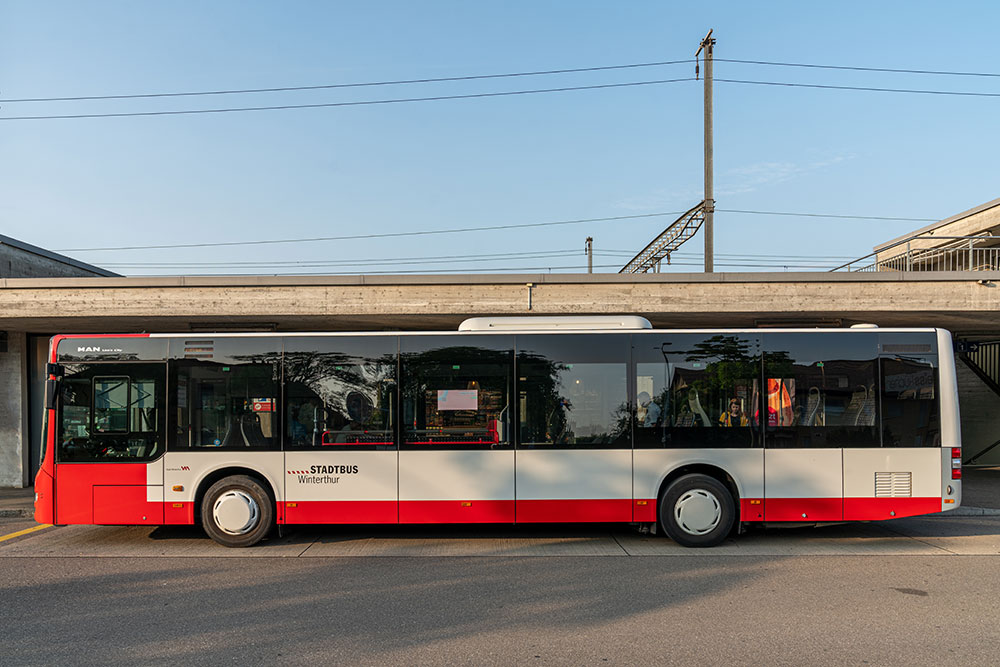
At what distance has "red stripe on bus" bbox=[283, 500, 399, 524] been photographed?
9141 millimetres

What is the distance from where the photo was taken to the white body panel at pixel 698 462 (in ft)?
29.9

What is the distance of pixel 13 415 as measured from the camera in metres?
15.3

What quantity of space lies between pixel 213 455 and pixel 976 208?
2540cm

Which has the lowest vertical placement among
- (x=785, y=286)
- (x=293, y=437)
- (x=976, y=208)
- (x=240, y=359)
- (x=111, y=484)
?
(x=111, y=484)

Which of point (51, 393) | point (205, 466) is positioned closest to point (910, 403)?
point (205, 466)

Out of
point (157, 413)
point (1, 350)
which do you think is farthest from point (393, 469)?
point (1, 350)

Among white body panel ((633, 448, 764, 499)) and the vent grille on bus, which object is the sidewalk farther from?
white body panel ((633, 448, 764, 499))

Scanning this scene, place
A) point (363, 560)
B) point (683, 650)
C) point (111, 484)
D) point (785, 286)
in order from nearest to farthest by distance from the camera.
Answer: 1. point (683, 650)
2. point (363, 560)
3. point (111, 484)
4. point (785, 286)

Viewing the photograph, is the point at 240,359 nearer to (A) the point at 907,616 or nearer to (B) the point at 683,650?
(B) the point at 683,650

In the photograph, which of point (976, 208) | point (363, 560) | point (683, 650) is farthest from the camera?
point (976, 208)

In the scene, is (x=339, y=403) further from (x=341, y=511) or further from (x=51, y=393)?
(x=51, y=393)

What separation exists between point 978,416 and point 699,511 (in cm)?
1512

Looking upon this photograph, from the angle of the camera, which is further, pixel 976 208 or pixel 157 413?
pixel 976 208

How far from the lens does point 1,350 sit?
49.9 feet
